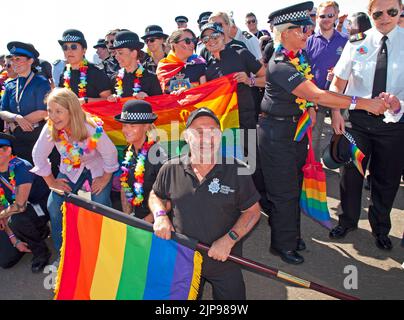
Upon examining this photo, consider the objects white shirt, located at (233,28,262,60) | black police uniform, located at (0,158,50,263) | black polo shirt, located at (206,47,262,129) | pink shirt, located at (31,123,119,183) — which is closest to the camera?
pink shirt, located at (31,123,119,183)

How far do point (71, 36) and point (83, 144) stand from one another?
1.89 meters

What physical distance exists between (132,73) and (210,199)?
2679 millimetres

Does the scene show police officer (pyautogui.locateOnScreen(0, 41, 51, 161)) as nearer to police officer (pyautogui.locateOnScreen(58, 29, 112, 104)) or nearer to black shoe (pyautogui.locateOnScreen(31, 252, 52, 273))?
police officer (pyautogui.locateOnScreen(58, 29, 112, 104))

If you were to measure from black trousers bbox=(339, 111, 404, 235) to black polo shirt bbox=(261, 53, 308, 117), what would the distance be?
2.57 ft

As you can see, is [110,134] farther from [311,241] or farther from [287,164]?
[311,241]

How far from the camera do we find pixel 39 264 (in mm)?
4172

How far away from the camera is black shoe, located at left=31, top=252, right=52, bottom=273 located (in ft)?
13.6

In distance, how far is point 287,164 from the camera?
393 centimetres

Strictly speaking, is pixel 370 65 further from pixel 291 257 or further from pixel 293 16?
pixel 291 257

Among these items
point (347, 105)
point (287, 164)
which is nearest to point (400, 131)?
point (347, 105)

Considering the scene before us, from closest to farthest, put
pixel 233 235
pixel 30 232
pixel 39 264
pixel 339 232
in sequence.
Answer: pixel 233 235 < pixel 39 264 < pixel 30 232 < pixel 339 232

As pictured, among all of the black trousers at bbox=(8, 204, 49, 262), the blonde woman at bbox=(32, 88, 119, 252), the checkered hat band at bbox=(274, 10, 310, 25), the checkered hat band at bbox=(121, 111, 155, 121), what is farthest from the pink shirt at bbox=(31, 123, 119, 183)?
the checkered hat band at bbox=(274, 10, 310, 25)

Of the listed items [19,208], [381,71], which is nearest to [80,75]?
[19,208]

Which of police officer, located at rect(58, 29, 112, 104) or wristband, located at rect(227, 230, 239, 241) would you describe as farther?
police officer, located at rect(58, 29, 112, 104)
